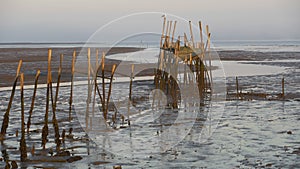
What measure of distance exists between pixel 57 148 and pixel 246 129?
16.8 feet

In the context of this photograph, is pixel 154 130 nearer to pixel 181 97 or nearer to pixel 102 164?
pixel 102 164

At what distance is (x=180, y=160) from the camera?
954 centimetres

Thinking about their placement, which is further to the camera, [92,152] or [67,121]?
[67,121]

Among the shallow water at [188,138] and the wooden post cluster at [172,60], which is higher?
the wooden post cluster at [172,60]

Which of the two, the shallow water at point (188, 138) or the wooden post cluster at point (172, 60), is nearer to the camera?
the shallow water at point (188, 138)

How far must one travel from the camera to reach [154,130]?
42.0 feet

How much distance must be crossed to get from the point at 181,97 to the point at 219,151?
863 centimetres

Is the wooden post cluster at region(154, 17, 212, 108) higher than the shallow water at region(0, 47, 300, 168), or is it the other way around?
the wooden post cluster at region(154, 17, 212, 108)

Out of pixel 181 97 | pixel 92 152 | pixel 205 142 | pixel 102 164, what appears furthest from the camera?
pixel 181 97

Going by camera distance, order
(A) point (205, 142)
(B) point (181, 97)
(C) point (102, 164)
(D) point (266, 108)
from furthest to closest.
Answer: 1. (B) point (181, 97)
2. (D) point (266, 108)
3. (A) point (205, 142)
4. (C) point (102, 164)

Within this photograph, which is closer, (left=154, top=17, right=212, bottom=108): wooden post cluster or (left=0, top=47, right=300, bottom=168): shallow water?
(left=0, top=47, right=300, bottom=168): shallow water

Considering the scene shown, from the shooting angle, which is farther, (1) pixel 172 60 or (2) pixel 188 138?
(1) pixel 172 60

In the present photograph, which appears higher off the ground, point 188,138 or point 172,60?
point 172,60

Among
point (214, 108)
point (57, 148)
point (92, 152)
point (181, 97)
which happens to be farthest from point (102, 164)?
point (181, 97)
